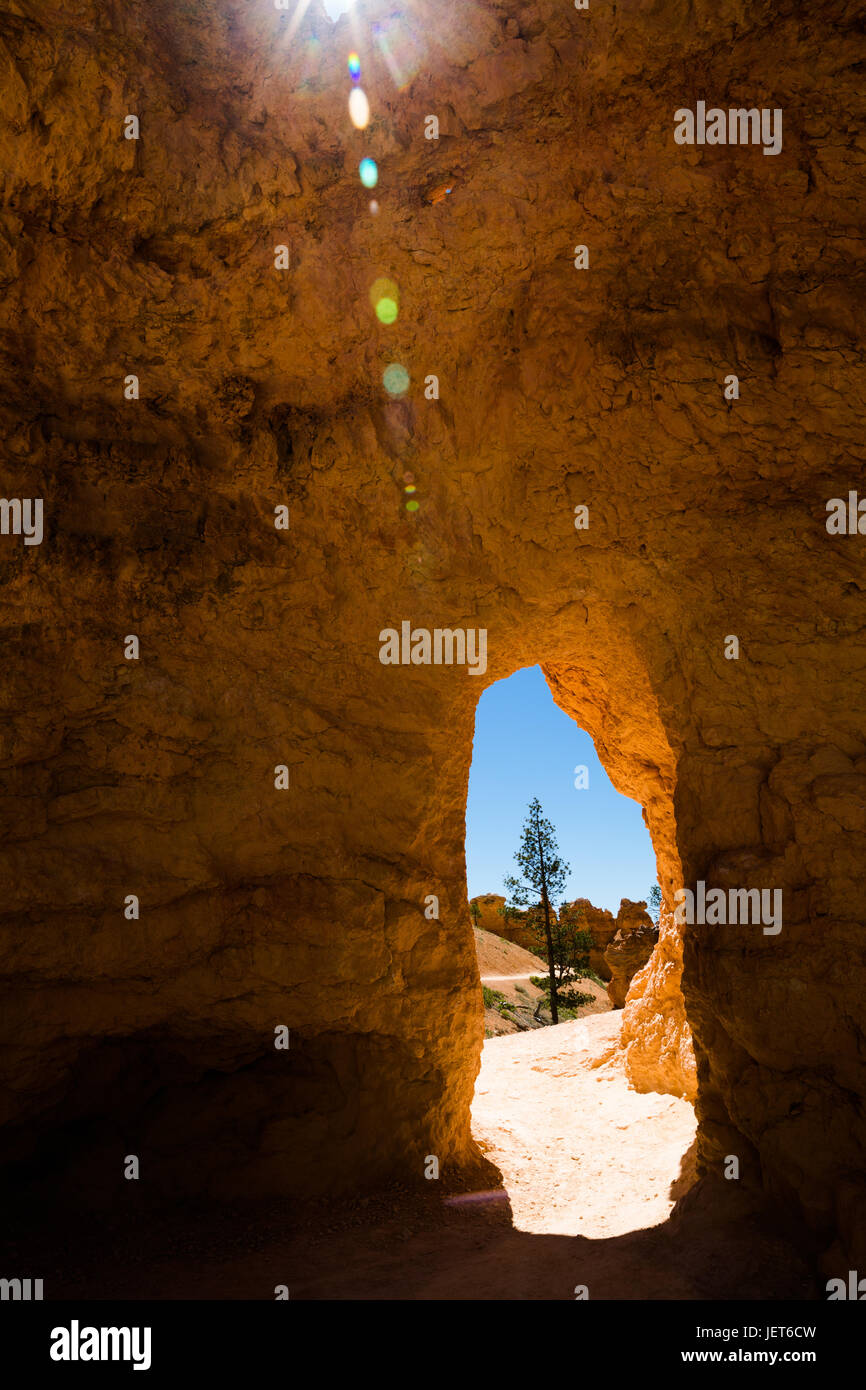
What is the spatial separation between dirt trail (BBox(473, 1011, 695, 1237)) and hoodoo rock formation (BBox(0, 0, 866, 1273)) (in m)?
1.05

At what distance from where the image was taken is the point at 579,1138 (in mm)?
9031

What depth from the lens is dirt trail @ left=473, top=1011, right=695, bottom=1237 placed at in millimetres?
6727

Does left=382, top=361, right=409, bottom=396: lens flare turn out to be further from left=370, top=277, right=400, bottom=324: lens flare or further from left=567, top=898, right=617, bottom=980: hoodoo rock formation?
left=567, top=898, right=617, bottom=980: hoodoo rock formation

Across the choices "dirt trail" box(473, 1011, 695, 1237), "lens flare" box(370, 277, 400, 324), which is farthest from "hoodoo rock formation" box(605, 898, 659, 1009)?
"lens flare" box(370, 277, 400, 324)

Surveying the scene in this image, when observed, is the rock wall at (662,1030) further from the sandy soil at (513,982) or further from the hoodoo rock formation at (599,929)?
Result: the hoodoo rock formation at (599,929)

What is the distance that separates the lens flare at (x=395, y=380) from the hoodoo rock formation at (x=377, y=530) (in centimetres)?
4

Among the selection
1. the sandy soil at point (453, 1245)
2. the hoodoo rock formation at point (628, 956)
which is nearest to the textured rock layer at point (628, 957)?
the hoodoo rock formation at point (628, 956)

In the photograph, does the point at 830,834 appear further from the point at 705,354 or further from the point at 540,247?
the point at 540,247

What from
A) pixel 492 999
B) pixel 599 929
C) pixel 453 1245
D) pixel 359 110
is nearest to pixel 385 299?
pixel 359 110

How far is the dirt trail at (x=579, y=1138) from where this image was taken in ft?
22.1

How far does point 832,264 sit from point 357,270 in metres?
3.70

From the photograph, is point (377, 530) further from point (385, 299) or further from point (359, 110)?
point (359, 110)

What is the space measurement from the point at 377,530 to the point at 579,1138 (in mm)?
7695

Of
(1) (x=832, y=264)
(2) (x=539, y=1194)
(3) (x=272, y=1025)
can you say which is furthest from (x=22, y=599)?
(2) (x=539, y=1194)
